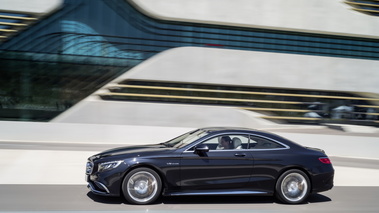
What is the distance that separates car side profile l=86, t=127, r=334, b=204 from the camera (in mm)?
5906

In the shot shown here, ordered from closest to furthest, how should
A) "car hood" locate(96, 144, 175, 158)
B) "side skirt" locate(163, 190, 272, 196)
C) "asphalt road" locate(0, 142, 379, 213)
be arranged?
"asphalt road" locate(0, 142, 379, 213), "side skirt" locate(163, 190, 272, 196), "car hood" locate(96, 144, 175, 158)

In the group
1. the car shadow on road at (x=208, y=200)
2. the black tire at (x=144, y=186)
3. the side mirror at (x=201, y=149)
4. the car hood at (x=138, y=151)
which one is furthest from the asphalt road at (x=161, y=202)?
the side mirror at (x=201, y=149)

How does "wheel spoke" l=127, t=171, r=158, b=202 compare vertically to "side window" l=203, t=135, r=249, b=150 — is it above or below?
below

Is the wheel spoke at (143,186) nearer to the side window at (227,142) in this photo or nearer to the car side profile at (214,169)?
the car side profile at (214,169)

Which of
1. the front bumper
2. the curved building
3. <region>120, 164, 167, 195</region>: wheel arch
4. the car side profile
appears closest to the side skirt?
the car side profile

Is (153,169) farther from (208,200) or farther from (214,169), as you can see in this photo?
(208,200)

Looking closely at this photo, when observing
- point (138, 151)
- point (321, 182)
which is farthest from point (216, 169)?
point (321, 182)

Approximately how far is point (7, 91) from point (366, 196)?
13114mm

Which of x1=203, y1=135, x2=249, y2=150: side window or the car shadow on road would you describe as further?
x1=203, y1=135, x2=249, y2=150: side window

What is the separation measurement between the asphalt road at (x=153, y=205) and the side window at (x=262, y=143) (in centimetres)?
96

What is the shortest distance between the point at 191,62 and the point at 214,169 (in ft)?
32.2

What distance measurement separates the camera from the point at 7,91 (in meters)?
14.6

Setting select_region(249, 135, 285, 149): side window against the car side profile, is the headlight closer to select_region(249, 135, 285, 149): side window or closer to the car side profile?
the car side profile

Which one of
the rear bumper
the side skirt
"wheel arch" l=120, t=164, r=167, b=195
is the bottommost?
the side skirt
